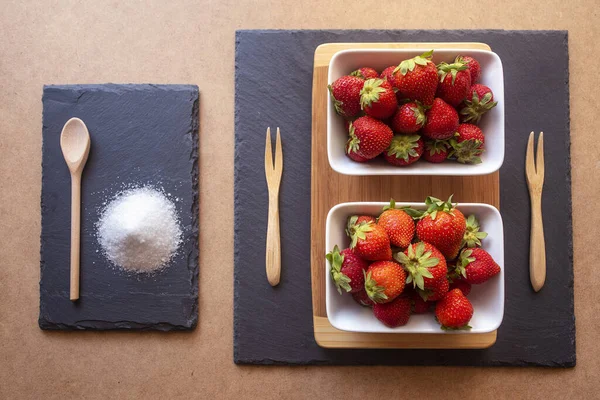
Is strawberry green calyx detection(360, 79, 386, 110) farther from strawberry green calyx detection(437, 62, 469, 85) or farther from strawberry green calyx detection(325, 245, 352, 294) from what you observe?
strawberry green calyx detection(325, 245, 352, 294)

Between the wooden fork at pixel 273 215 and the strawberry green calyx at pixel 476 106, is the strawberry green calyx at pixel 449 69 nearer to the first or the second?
the strawberry green calyx at pixel 476 106

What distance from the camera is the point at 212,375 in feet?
3.70

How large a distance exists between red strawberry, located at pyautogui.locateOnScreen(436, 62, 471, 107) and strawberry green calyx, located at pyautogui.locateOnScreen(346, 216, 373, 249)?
265 mm

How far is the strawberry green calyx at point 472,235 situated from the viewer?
92 cm

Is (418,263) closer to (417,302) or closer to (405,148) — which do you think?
(417,302)

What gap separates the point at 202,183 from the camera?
3.73ft

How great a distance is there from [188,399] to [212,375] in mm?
75

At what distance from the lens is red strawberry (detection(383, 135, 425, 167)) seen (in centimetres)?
90

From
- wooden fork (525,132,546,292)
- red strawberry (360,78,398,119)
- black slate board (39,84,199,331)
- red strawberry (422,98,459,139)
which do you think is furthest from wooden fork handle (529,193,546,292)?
black slate board (39,84,199,331)

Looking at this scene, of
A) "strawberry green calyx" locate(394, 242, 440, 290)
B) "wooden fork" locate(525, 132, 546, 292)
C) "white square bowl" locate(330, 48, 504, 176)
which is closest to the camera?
"strawberry green calyx" locate(394, 242, 440, 290)

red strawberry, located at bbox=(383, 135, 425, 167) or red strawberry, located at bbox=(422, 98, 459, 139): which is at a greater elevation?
red strawberry, located at bbox=(422, 98, 459, 139)

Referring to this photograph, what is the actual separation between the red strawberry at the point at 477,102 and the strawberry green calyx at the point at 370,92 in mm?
171

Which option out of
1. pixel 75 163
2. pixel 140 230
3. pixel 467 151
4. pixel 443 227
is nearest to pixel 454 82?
pixel 467 151

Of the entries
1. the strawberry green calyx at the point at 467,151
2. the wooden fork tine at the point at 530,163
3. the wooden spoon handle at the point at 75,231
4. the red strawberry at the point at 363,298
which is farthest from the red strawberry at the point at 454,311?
the wooden spoon handle at the point at 75,231
